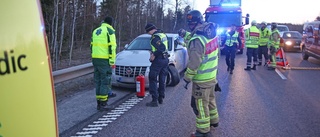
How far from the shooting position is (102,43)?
22.0 feet

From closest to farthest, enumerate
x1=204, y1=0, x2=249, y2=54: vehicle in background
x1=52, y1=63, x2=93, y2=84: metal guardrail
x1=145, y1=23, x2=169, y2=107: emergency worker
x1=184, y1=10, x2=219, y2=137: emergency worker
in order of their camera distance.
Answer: x1=184, y1=10, x2=219, y2=137: emergency worker < x1=145, y1=23, x2=169, y2=107: emergency worker < x1=52, y1=63, x2=93, y2=84: metal guardrail < x1=204, y1=0, x2=249, y2=54: vehicle in background

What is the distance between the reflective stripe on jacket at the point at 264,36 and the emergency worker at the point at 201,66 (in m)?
9.45

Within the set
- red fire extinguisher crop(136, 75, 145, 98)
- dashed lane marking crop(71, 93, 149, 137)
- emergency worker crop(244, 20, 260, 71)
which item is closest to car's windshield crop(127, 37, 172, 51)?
red fire extinguisher crop(136, 75, 145, 98)

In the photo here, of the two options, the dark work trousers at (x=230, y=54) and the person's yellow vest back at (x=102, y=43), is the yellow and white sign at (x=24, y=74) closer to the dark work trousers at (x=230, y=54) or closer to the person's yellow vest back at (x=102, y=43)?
the person's yellow vest back at (x=102, y=43)

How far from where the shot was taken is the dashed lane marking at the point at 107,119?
5.16 metres

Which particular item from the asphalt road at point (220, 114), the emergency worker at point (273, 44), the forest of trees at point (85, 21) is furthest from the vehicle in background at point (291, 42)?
the asphalt road at point (220, 114)

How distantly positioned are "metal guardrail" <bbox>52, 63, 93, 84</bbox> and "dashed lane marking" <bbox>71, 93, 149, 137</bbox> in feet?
4.75

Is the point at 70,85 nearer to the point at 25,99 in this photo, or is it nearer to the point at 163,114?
the point at 163,114

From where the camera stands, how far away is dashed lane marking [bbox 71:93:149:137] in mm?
5164

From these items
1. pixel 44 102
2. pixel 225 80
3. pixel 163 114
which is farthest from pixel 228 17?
pixel 44 102

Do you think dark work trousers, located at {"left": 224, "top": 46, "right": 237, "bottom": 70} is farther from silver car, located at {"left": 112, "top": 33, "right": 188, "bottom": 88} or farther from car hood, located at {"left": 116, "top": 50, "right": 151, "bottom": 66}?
car hood, located at {"left": 116, "top": 50, "right": 151, "bottom": 66}

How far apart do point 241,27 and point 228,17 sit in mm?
956

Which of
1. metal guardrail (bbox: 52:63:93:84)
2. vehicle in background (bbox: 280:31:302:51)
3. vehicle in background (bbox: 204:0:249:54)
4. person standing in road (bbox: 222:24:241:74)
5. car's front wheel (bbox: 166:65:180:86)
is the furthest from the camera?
Result: vehicle in background (bbox: 280:31:302:51)

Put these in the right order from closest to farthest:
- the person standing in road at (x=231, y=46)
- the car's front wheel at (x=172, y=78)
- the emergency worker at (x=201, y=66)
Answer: the emergency worker at (x=201, y=66) < the car's front wheel at (x=172, y=78) < the person standing in road at (x=231, y=46)
